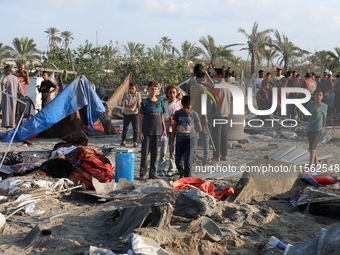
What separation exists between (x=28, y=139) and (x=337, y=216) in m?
7.85

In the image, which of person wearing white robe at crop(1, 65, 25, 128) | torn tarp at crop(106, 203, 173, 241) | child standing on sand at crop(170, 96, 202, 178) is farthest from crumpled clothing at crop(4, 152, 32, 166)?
person wearing white robe at crop(1, 65, 25, 128)

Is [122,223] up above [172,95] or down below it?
below

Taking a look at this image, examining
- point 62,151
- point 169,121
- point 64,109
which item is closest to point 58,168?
point 62,151

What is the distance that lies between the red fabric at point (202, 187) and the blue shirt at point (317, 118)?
2.45 metres

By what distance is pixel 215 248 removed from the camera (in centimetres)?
414

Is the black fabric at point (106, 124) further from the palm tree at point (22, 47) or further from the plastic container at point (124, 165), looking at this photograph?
the palm tree at point (22, 47)

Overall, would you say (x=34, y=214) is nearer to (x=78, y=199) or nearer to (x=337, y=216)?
(x=78, y=199)

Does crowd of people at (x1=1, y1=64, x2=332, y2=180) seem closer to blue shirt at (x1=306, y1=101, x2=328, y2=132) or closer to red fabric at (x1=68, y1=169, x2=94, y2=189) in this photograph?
blue shirt at (x1=306, y1=101, x2=328, y2=132)

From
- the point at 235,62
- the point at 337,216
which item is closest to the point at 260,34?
the point at 235,62

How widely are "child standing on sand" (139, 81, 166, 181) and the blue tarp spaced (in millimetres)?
4426

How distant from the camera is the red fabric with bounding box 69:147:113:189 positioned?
651 centimetres

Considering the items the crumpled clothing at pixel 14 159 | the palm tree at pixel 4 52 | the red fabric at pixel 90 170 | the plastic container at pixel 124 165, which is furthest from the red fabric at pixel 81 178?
the palm tree at pixel 4 52

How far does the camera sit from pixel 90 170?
21.8 ft

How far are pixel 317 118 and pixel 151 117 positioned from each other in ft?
9.56
